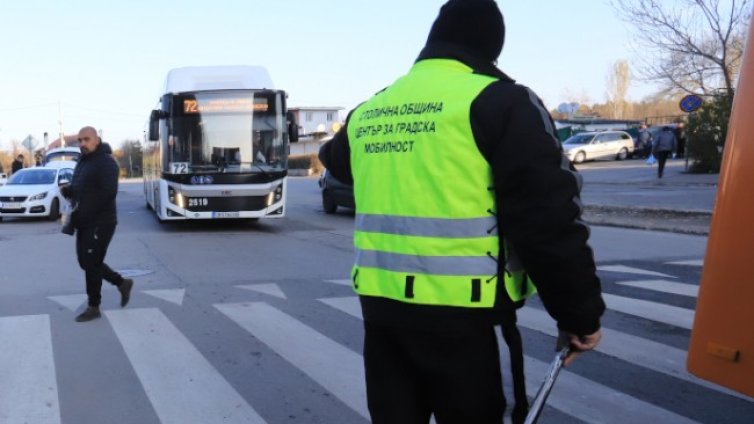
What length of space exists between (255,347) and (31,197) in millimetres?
14589

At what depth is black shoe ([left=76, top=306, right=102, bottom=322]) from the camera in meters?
6.55

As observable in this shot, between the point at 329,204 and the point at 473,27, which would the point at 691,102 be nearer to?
the point at 329,204

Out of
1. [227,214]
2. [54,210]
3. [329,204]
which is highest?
[227,214]

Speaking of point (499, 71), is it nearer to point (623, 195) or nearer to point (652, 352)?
point (652, 352)

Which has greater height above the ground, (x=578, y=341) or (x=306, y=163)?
(x=578, y=341)

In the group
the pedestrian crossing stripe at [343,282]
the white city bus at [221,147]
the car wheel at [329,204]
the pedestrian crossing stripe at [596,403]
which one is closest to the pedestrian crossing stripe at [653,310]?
the pedestrian crossing stripe at [596,403]

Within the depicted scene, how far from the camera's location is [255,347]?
560 cm

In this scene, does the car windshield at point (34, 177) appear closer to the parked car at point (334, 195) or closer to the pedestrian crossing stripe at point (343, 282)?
the parked car at point (334, 195)

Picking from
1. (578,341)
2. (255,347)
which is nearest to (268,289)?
(255,347)

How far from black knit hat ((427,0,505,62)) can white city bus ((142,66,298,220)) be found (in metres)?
12.1

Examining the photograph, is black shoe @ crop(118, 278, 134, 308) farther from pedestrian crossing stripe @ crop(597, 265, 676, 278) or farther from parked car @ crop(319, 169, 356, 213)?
parked car @ crop(319, 169, 356, 213)

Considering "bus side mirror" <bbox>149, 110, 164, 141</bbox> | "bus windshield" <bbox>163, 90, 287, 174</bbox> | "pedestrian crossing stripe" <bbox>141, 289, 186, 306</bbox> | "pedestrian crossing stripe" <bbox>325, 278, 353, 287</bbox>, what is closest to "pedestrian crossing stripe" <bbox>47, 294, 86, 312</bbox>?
"pedestrian crossing stripe" <bbox>141, 289, 186, 306</bbox>

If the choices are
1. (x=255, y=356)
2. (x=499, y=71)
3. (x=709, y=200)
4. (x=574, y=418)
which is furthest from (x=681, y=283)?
(x=709, y=200)

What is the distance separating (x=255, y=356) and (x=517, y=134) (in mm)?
3892
